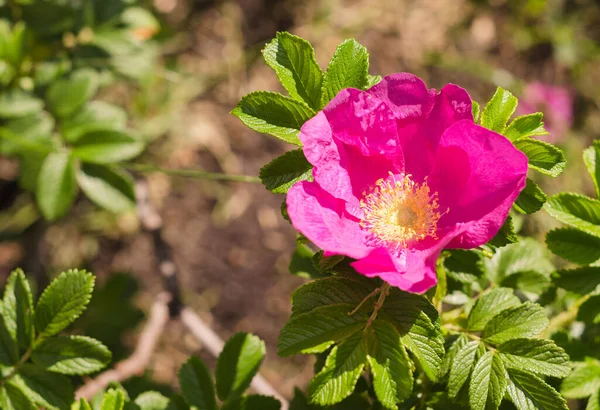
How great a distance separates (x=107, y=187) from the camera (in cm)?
169

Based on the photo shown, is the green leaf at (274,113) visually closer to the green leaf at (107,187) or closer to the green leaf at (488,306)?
the green leaf at (488,306)

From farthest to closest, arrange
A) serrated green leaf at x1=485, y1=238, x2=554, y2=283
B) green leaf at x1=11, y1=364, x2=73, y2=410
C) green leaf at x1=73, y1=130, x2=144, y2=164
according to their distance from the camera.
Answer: green leaf at x1=73, y1=130, x2=144, y2=164
serrated green leaf at x1=485, y1=238, x2=554, y2=283
green leaf at x1=11, y1=364, x2=73, y2=410

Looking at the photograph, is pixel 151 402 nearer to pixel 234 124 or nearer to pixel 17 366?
A: pixel 17 366

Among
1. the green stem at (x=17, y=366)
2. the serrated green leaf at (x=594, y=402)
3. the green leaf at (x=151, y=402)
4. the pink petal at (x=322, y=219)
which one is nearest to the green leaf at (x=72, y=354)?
the green stem at (x=17, y=366)

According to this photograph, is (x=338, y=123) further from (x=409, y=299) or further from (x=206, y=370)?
(x=206, y=370)

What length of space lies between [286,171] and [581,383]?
2.35 ft

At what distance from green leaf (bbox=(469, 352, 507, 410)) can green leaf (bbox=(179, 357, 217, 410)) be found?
54 centimetres

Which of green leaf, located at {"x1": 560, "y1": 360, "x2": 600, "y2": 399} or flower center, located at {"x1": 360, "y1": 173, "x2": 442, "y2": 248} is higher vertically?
flower center, located at {"x1": 360, "y1": 173, "x2": 442, "y2": 248}

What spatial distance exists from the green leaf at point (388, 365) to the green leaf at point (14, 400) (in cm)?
67

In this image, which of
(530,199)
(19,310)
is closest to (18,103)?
(19,310)

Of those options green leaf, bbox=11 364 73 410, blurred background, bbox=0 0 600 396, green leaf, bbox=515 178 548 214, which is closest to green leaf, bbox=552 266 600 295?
green leaf, bbox=515 178 548 214

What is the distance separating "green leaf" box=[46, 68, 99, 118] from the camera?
168 cm

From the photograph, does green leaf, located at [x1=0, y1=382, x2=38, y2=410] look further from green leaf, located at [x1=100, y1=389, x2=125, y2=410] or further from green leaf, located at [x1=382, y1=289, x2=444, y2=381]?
green leaf, located at [x1=382, y1=289, x2=444, y2=381]

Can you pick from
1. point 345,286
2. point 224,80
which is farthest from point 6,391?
point 224,80
